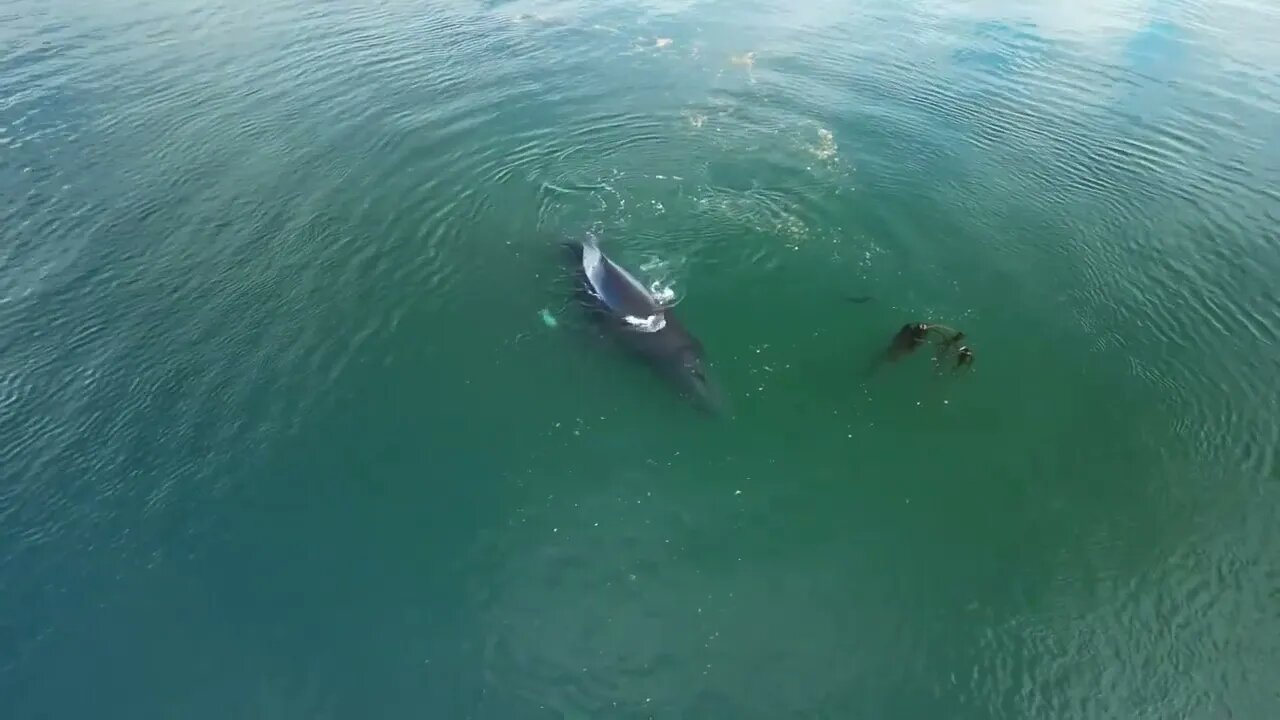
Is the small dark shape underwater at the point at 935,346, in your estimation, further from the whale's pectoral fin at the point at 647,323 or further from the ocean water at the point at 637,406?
the whale's pectoral fin at the point at 647,323

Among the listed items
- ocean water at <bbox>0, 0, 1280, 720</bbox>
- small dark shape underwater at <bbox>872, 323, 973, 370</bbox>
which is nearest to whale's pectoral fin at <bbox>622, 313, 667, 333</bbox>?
ocean water at <bbox>0, 0, 1280, 720</bbox>

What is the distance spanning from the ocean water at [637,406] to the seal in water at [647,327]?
3.64ft

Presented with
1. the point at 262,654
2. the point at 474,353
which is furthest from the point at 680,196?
the point at 262,654

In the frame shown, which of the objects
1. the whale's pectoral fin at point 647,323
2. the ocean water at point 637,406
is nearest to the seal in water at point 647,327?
the whale's pectoral fin at point 647,323

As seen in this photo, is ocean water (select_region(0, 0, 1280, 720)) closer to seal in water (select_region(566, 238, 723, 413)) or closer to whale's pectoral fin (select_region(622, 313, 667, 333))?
seal in water (select_region(566, 238, 723, 413))

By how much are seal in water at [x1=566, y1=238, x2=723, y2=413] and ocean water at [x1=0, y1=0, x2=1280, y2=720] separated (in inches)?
43.7

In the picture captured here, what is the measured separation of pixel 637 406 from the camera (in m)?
31.5

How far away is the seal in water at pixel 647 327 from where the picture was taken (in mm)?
31953

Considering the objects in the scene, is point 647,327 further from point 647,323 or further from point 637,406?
point 637,406

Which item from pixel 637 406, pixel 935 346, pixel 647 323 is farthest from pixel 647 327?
pixel 935 346

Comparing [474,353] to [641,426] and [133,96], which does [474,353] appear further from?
[133,96]

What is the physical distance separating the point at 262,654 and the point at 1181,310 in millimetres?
44964

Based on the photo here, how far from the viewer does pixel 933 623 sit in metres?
24.7

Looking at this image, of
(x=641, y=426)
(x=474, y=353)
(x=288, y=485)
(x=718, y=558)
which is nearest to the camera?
(x=718, y=558)
